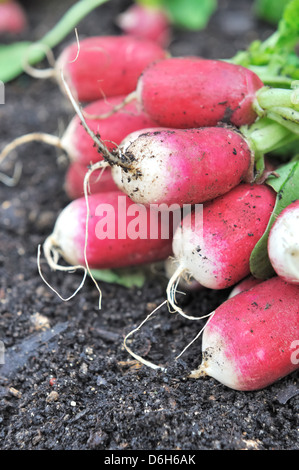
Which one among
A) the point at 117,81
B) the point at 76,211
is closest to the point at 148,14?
the point at 117,81

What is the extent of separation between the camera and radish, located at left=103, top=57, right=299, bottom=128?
1558mm

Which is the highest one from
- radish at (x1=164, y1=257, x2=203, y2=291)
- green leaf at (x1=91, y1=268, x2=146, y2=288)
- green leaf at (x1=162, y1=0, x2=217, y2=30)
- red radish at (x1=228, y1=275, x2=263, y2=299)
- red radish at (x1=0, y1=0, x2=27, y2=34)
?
green leaf at (x1=162, y1=0, x2=217, y2=30)

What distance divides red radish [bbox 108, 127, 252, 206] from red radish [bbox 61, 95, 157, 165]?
0.92 feet

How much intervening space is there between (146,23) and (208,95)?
168 cm

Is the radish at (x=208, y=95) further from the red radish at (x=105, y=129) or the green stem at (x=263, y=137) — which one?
the red radish at (x=105, y=129)

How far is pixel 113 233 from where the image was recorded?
1.62 meters

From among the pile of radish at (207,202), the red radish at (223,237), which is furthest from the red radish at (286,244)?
the red radish at (223,237)

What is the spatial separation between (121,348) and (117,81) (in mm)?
1041

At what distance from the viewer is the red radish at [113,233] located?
1614 mm

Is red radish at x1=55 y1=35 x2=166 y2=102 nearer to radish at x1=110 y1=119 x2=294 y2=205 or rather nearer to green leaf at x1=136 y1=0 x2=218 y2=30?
radish at x1=110 y1=119 x2=294 y2=205

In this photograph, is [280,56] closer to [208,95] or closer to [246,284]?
[208,95]

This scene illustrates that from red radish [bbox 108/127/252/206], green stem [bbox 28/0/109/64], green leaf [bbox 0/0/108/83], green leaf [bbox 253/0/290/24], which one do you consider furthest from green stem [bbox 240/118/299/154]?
green leaf [bbox 253/0/290/24]

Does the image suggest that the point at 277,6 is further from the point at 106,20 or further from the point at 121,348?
the point at 121,348

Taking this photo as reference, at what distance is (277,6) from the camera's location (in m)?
3.01
